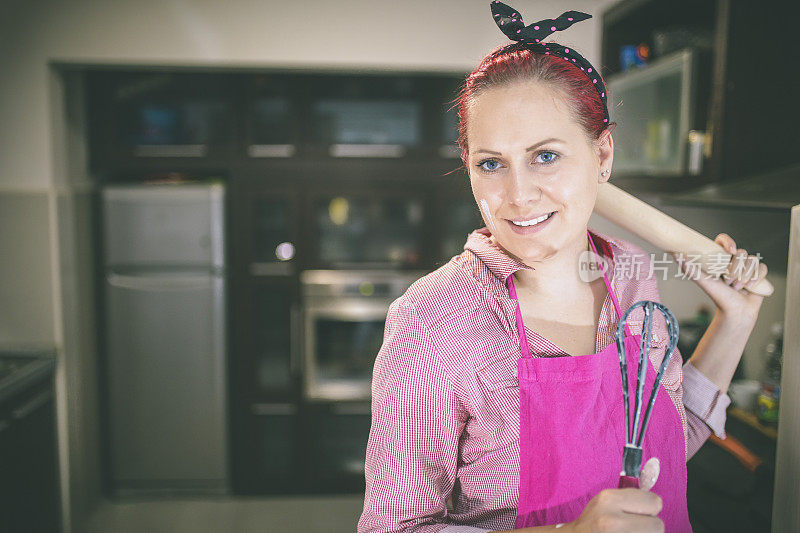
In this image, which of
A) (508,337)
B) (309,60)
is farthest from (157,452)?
(508,337)

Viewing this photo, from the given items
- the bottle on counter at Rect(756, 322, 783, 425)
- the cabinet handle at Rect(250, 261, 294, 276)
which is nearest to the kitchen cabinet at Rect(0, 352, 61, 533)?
the cabinet handle at Rect(250, 261, 294, 276)

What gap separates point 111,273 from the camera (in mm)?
3039

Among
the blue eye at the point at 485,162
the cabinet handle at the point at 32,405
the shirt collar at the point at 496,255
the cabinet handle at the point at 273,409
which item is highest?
the blue eye at the point at 485,162

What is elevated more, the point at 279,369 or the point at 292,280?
the point at 292,280

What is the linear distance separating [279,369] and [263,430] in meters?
0.32

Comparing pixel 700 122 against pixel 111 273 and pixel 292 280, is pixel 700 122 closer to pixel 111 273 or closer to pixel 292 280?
pixel 292 280

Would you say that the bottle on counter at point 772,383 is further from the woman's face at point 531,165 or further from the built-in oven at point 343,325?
the built-in oven at point 343,325

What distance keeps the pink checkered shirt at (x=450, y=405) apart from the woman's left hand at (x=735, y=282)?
152 mm

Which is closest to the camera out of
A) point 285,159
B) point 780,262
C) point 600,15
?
point 780,262

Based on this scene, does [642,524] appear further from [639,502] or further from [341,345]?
[341,345]

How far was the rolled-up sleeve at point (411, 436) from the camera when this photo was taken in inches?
32.6

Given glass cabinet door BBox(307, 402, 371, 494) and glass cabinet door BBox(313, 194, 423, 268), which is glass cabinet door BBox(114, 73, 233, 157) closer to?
glass cabinet door BBox(313, 194, 423, 268)

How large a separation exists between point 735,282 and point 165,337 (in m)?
2.74

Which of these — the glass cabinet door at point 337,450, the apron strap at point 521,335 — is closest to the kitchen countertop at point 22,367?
the glass cabinet door at point 337,450
